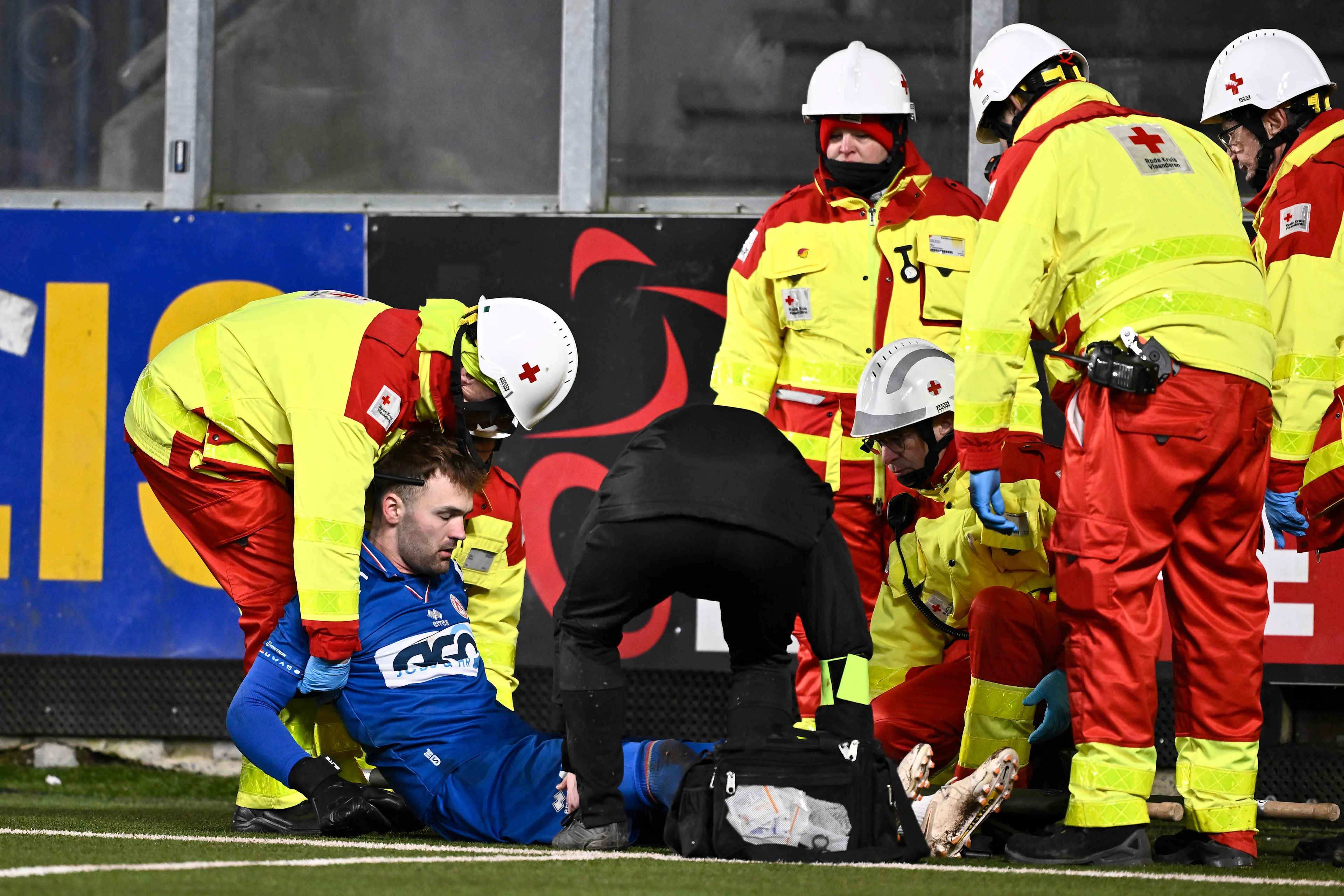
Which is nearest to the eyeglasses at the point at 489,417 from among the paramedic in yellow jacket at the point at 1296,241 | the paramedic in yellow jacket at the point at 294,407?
the paramedic in yellow jacket at the point at 294,407

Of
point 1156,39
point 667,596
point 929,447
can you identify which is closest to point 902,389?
point 929,447

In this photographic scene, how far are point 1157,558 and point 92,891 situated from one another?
2.24 meters

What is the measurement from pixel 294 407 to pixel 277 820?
1020 mm

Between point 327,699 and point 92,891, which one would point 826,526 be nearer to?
point 327,699

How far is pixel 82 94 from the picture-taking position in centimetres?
668

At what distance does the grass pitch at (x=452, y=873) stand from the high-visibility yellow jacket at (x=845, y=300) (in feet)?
5.33

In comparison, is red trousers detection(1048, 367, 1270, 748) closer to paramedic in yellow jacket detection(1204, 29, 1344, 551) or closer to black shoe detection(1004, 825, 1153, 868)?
black shoe detection(1004, 825, 1153, 868)

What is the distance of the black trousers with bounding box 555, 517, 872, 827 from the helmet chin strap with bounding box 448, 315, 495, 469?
0.82 meters

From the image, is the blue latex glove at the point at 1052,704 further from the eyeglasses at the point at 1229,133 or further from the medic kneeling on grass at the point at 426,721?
the eyeglasses at the point at 1229,133

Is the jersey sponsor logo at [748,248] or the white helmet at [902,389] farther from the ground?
the jersey sponsor logo at [748,248]

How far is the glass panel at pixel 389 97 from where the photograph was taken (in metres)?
6.46

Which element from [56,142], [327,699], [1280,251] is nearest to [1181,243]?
[1280,251]

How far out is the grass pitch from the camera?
275 cm

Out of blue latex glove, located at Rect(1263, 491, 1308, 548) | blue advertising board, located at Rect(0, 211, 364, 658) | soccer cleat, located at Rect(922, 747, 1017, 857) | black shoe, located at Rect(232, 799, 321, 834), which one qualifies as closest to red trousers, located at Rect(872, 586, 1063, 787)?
soccer cleat, located at Rect(922, 747, 1017, 857)
